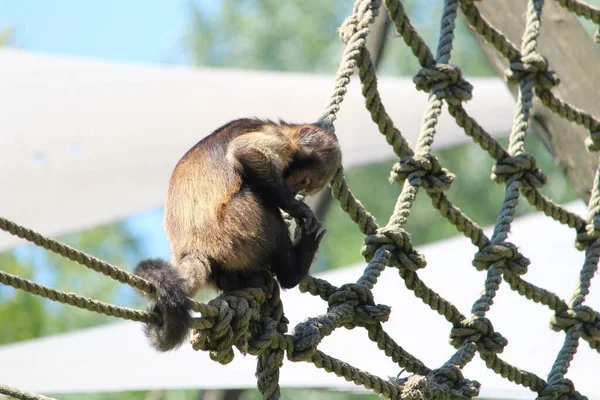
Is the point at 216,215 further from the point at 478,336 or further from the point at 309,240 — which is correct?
the point at 478,336

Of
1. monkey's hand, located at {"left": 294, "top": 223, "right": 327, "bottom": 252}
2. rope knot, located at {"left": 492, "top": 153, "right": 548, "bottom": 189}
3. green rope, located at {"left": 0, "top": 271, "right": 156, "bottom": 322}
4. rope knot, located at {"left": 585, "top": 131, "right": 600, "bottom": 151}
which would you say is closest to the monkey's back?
monkey's hand, located at {"left": 294, "top": 223, "right": 327, "bottom": 252}

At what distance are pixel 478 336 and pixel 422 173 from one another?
535 millimetres

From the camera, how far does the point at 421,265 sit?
2434 millimetres

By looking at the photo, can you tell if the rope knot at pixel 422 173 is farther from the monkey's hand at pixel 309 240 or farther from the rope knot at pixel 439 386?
the rope knot at pixel 439 386

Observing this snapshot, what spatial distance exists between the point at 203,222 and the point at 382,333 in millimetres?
609

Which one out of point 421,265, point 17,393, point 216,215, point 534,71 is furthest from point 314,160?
point 17,393

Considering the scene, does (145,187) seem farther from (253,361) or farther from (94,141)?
(253,361)

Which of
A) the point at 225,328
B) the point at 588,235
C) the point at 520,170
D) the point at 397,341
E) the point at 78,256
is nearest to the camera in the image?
the point at 78,256

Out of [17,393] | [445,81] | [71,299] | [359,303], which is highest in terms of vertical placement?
[445,81]

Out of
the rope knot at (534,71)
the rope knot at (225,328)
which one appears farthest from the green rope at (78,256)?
the rope knot at (534,71)

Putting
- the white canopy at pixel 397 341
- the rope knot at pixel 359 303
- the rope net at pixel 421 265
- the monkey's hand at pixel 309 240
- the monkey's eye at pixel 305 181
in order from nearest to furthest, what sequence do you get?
the rope net at pixel 421 265, the rope knot at pixel 359 303, the monkey's hand at pixel 309 240, the monkey's eye at pixel 305 181, the white canopy at pixel 397 341

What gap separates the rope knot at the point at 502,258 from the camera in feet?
8.59

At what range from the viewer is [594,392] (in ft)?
10.4

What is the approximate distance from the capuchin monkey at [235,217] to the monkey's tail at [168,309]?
11cm
